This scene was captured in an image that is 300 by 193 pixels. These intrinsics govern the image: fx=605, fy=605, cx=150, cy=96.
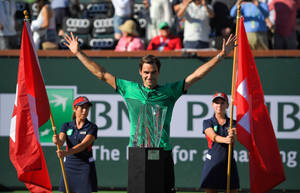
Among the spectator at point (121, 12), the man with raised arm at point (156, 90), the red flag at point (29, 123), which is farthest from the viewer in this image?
the spectator at point (121, 12)

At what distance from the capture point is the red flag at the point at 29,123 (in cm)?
759

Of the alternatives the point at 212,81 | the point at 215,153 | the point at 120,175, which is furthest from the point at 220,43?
the point at 120,175

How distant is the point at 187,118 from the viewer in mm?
10250

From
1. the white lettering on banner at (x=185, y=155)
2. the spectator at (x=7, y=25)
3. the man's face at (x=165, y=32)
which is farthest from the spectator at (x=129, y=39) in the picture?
the spectator at (x=7, y=25)

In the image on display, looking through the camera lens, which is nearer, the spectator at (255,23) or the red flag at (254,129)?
the red flag at (254,129)

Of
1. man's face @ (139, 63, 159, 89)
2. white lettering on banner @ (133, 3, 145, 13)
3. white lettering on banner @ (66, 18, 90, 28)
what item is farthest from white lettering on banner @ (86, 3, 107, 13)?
man's face @ (139, 63, 159, 89)

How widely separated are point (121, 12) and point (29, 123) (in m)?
4.81

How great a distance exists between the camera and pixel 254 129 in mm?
7363

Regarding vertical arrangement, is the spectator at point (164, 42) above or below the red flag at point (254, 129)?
above

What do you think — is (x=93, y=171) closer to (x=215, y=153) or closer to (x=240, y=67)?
(x=215, y=153)

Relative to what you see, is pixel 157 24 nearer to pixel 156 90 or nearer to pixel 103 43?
pixel 103 43

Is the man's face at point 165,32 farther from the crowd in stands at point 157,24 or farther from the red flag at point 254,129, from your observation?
the red flag at point 254,129

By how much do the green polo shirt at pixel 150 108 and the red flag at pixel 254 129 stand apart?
1320 mm

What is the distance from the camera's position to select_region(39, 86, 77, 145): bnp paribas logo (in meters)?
10.4
